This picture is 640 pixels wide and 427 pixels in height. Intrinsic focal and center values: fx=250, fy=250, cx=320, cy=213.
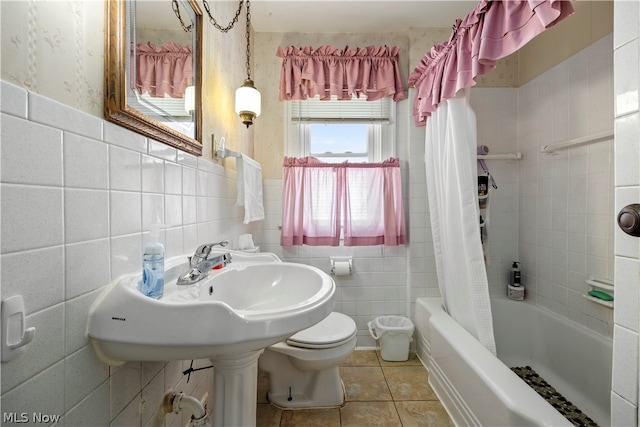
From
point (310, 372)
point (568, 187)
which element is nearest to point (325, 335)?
point (310, 372)

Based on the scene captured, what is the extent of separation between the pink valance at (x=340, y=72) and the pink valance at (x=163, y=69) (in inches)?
Answer: 41.4

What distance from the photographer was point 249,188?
146 centimetres

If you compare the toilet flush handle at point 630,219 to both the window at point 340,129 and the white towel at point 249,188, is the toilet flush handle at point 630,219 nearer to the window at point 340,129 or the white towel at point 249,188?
the white towel at point 249,188

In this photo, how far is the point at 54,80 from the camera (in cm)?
51

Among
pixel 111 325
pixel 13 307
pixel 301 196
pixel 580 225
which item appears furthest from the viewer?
pixel 301 196

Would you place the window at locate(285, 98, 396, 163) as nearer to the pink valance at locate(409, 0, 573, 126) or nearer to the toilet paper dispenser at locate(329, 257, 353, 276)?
the pink valance at locate(409, 0, 573, 126)

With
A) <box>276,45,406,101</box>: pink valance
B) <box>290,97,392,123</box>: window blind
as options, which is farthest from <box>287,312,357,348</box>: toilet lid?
<box>276,45,406,101</box>: pink valance

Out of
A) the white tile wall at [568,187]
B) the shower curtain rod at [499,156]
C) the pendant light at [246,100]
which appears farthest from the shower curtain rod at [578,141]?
the pendant light at [246,100]

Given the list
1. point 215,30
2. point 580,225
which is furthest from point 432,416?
point 215,30

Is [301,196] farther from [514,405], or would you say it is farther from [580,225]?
[580,225]

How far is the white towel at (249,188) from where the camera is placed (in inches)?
54.4

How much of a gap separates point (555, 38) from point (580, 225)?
1.29m

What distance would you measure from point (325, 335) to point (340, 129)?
1.54m

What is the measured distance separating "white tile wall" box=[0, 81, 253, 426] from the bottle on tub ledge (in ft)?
7.52
